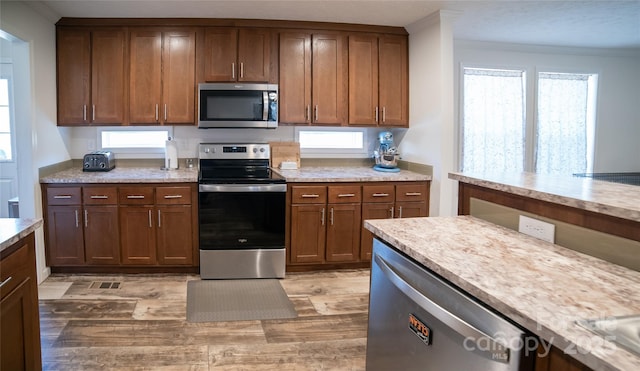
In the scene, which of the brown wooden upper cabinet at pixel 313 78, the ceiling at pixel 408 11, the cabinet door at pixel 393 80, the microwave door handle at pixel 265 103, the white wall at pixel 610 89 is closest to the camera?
the ceiling at pixel 408 11

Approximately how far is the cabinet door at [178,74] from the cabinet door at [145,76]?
6 cm

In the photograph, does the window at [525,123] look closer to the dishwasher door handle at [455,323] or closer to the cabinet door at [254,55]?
the cabinet door at [254,55]

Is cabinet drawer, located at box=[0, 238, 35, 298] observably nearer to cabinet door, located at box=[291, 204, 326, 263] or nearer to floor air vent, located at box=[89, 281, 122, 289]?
floor air vent, located at box=[89, 281, 122, 289]

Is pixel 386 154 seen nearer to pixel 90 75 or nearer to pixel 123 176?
pixel 123 176

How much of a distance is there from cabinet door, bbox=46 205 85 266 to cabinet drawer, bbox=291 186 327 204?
1.82 meters

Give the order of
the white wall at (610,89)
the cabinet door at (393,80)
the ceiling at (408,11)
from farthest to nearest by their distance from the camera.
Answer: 1. the white wall at (610,89)
2. the cabinet door at (393,80)
3. the ceiling at (408,11)

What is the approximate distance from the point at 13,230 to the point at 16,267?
5.9 inches

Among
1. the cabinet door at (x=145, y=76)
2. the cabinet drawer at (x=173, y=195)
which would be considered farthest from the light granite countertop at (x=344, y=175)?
the cabinet door at (x=145, y=76)

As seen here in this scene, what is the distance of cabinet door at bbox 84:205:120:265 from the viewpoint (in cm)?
379

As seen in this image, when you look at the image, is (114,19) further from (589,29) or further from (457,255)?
(589,29)

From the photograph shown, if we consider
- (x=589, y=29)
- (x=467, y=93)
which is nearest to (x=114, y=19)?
(x=467, y=93)

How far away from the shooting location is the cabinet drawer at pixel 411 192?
4.09 m

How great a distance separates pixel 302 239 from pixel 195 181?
1.06m

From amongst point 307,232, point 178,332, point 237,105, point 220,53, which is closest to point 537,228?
point 178,332
